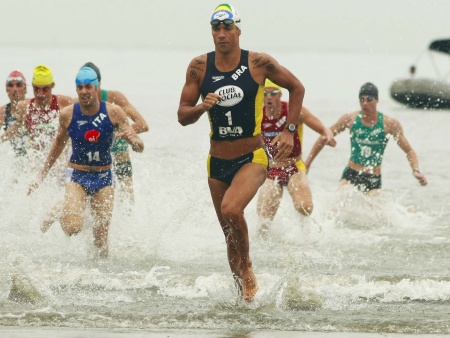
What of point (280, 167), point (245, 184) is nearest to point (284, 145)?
point (245, 184)

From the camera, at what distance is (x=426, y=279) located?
9.90 m

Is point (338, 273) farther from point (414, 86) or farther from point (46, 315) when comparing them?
point (414, 86)

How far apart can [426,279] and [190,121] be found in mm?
3024

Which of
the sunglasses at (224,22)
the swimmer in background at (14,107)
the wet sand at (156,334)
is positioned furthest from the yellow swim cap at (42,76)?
the wet sand at (156,334)

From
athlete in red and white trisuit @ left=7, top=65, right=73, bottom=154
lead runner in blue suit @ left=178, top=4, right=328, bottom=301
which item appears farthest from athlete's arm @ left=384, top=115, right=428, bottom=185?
lead runner in blue suit @ left=178, top=4, right=328, bottom=301

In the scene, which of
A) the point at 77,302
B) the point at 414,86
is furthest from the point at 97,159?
the point at 414,86

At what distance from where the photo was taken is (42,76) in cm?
1208

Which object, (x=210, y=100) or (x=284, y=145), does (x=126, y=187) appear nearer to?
(x=284, y=145)

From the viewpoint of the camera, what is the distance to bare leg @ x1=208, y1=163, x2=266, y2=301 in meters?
8.19

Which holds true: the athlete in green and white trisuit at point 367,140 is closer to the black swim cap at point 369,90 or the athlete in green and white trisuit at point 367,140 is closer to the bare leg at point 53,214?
the black swim cap at point 369,90

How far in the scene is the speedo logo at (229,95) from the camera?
27.3ft

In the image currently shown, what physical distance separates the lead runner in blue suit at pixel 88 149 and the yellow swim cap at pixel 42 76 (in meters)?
1.60

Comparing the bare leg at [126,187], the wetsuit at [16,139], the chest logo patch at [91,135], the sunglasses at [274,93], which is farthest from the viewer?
the wetsuit at [16,139]

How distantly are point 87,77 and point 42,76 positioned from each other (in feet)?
5.97
